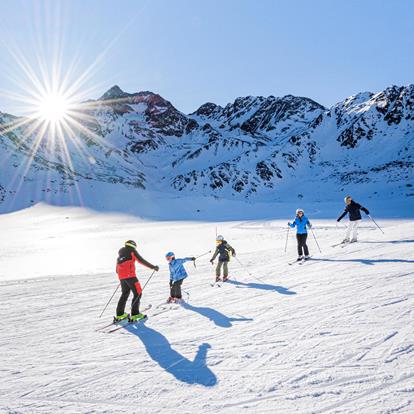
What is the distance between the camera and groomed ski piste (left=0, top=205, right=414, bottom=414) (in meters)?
4.29

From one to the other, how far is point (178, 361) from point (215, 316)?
217 centimetres

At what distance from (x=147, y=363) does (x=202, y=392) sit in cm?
137

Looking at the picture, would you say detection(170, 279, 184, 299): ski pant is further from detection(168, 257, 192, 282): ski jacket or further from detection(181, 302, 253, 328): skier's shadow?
detection(181, 302, 253, 328): skier's shadow

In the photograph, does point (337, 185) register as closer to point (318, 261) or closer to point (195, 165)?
point (195, 165)

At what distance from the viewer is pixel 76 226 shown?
3781 cm

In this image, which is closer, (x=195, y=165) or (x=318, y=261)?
(x=318, y=261)

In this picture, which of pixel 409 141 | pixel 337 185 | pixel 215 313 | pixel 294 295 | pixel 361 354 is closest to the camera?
pixel 361 354

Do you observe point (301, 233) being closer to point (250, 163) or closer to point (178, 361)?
point (178, 361)

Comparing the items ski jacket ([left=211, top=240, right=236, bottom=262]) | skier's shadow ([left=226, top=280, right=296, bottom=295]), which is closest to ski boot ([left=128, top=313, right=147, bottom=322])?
skier's shadow ([left=226, top=280, right=296, bottom=295])

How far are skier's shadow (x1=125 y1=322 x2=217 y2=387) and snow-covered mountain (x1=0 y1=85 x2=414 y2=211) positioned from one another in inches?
2327

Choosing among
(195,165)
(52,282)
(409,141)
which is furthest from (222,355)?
(195,165)

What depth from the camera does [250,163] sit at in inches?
4909

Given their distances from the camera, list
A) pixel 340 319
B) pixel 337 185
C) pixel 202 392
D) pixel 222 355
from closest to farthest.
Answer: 1. pixel 202 392
2. pixel 222 355
3. pixel 340 319
4. pixel 337 185

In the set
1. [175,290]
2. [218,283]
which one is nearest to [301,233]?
[218,283]
